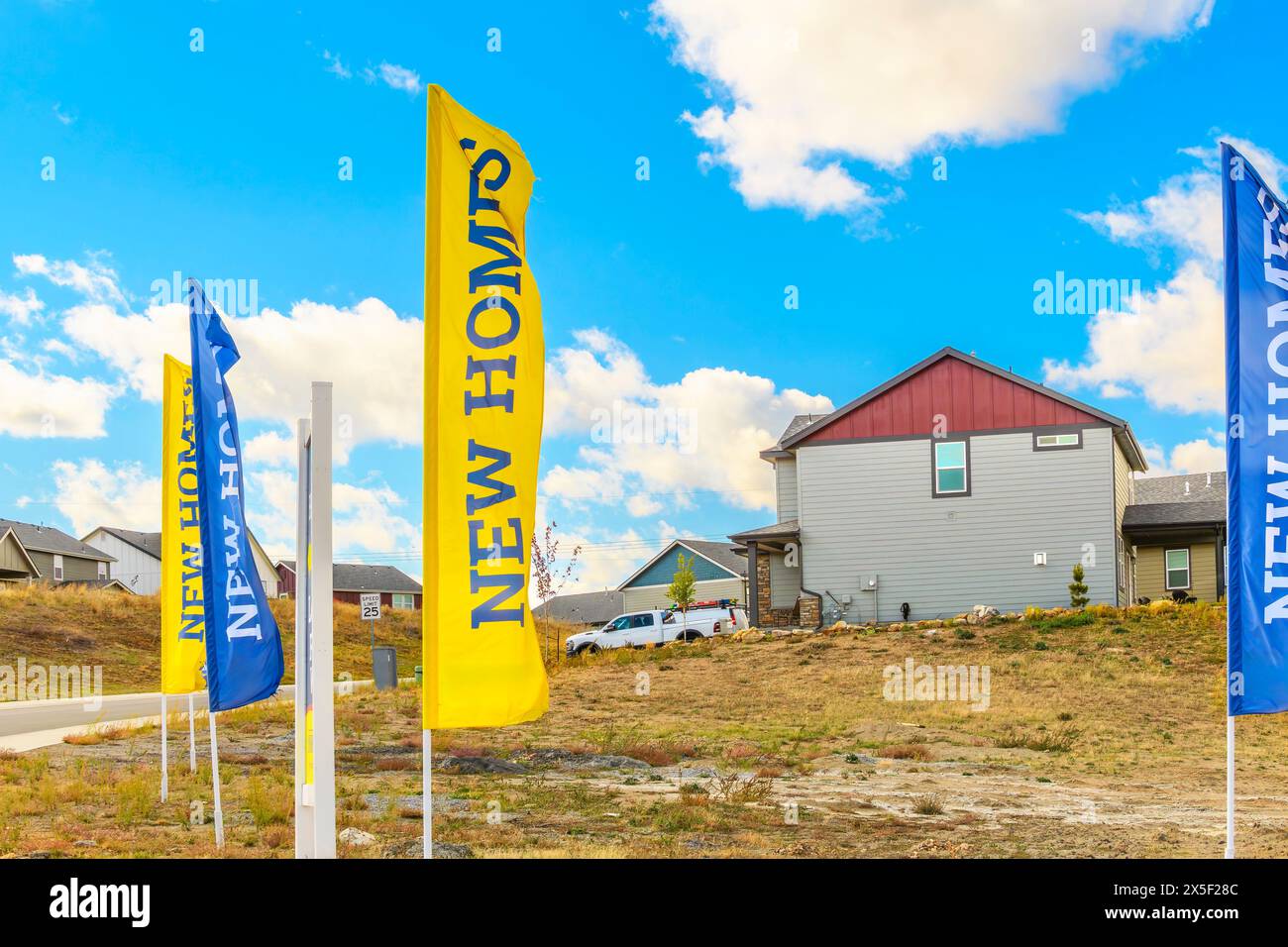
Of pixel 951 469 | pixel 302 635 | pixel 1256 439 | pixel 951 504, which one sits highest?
pixel 951 469

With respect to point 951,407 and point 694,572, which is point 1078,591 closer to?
point 951,407

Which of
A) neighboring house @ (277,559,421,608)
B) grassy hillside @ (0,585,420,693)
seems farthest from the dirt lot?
neighboring house @ (277,559,421,608)

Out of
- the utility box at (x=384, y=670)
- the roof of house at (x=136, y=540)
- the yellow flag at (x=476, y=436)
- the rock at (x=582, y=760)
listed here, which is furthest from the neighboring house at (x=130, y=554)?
the yellow flag at (x=476, y=436)

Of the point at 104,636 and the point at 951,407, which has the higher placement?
the point at 951,407

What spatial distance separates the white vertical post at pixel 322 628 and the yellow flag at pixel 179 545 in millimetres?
6251

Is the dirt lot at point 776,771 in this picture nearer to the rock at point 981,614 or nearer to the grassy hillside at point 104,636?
the rock at point 981,614

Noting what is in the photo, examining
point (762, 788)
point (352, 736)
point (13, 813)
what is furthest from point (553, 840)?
point (352, 736)

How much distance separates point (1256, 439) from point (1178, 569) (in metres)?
31.3

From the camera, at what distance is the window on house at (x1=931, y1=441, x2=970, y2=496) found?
30.6 metres

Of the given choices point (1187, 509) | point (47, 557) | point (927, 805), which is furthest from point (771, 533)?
point (47, 557)

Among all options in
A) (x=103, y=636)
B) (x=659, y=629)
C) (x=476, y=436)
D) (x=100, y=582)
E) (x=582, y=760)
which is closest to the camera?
(x=476, y=436)

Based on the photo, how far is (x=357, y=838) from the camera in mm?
9688
